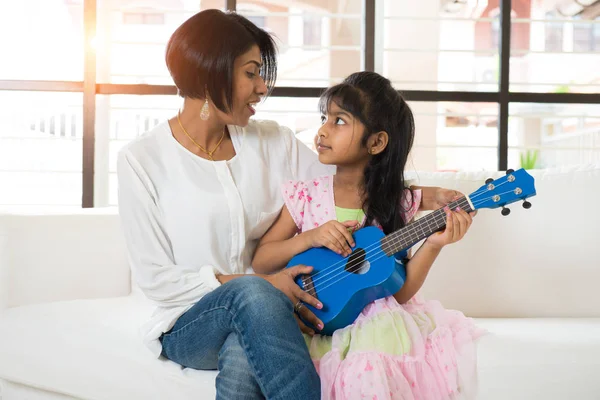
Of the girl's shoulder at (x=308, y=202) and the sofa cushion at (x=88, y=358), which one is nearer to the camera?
the sofa cushion at (x=88, y=358)

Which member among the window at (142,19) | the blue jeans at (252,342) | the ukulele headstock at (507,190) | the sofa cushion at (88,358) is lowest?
the sofa cushion at (88,358)

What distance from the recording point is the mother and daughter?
53.4 inches

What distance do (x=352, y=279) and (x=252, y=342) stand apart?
301 millimetres

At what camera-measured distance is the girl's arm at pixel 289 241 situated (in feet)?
4.84

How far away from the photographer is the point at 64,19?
14.5 ft

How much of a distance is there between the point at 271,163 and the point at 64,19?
3252 millimetres

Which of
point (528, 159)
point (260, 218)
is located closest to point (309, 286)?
point (260, 218)

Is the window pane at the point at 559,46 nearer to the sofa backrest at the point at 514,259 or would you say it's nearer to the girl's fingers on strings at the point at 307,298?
the sofa backrest at the point at 514,259

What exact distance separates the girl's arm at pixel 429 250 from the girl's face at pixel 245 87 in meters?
0.56

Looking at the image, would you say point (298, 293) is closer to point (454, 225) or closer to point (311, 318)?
point (311, 318)

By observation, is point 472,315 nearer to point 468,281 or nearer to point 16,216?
point 468,281

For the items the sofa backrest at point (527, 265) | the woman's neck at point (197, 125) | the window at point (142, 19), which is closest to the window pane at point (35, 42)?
the window at point (142, 19)

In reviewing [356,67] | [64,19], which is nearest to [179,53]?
[64,19]

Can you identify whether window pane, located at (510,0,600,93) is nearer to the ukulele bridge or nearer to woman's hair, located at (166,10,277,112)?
woman's hair, located at (166,10,277,112)
